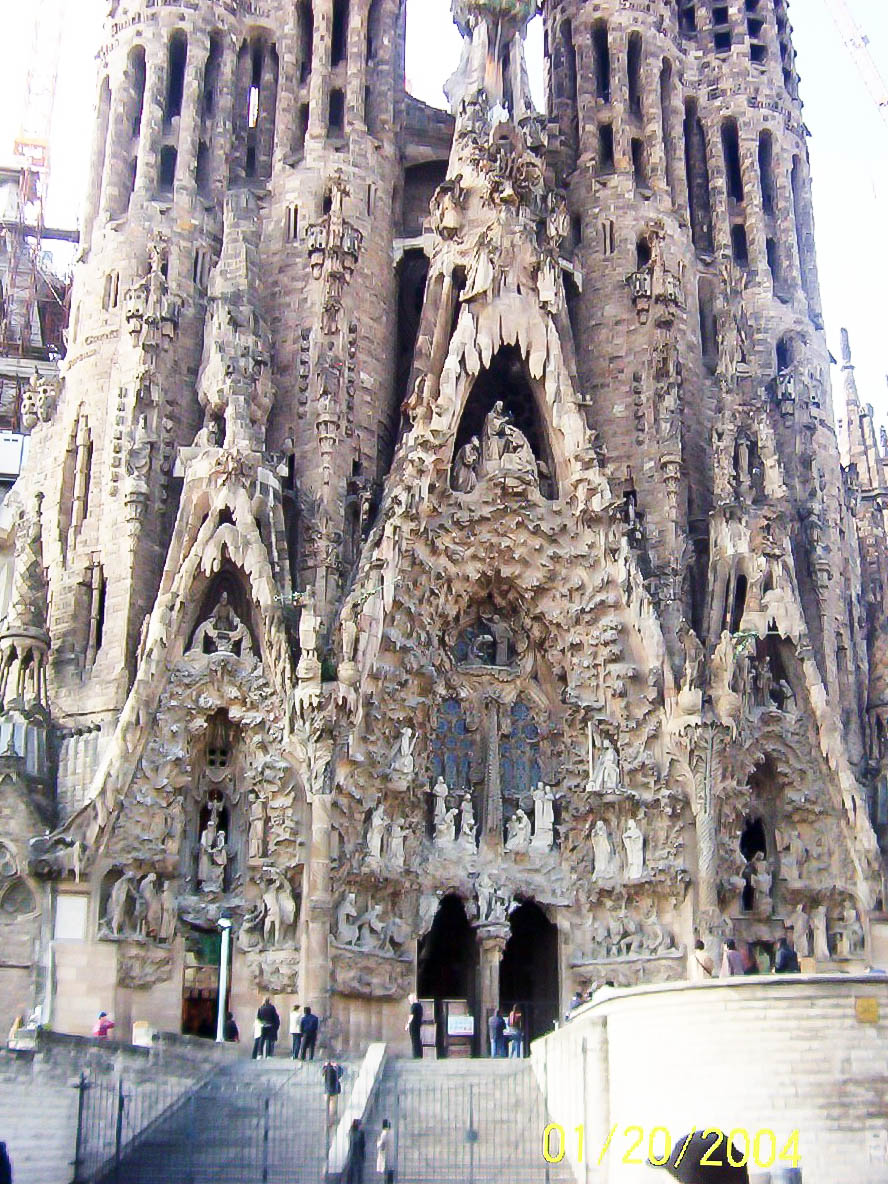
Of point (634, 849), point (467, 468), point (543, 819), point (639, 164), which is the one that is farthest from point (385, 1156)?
point (639, 164)

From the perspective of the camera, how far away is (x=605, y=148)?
33781 mm

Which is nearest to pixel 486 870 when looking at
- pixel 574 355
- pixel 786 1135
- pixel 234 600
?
pixel 234 600

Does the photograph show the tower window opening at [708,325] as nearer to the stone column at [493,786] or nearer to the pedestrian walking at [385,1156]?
the stone column at [493,786]

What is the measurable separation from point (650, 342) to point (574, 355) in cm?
196

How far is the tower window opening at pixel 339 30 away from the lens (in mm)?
33125

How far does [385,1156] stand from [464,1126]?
5.03 ft

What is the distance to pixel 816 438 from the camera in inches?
1257

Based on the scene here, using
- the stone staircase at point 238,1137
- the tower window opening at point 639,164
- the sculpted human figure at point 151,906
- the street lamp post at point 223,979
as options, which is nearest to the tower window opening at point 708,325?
the tower window opening at point 639,164

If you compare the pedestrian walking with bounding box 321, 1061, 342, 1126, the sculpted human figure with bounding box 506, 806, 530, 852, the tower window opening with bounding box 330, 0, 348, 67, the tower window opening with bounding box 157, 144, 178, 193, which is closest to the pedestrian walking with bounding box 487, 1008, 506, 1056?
the pedestrian walking with bounding box 321, 1061, 342, 1126

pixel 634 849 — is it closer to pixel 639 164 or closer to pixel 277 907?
pixel 277 907

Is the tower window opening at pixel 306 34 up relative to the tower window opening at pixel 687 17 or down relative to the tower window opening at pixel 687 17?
down

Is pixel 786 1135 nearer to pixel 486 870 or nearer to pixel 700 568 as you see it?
pixel 486 870

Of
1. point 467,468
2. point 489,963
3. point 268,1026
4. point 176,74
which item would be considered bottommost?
point 268,1026

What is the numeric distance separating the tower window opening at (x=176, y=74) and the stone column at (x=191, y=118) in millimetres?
269
